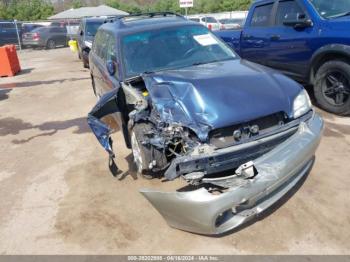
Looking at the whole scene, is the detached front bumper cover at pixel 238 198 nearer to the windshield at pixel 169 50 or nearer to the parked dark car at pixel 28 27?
the windshield at pixel 169 50

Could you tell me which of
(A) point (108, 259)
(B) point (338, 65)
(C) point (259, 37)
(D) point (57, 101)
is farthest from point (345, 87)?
(D) point (57, 101)

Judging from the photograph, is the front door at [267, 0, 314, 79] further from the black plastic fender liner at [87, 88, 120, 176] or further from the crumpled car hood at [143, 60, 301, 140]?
the black plastic fender liner at [87, 88, 120, 176]

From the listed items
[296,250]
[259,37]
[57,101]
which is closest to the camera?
[296,250]

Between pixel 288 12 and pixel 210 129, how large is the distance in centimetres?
424

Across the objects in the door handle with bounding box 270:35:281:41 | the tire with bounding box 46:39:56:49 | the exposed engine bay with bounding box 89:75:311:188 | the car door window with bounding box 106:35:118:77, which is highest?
the car door window with bounding box 106:35:118:77

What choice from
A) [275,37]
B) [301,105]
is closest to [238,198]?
[301,105]

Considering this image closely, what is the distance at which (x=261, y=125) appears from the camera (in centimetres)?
323

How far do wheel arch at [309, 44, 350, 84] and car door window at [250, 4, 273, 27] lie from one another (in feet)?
4.67

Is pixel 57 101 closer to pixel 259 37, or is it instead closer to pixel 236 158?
pixel 259 37

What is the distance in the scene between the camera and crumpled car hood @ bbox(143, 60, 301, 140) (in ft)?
10.1

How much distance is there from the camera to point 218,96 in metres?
3.22

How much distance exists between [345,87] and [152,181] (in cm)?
352

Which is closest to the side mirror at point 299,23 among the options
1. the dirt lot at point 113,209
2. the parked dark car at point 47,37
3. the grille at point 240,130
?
the dirt lot at point 113,209

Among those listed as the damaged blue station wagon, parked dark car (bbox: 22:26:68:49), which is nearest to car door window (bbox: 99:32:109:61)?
the damaged blue station wagon
